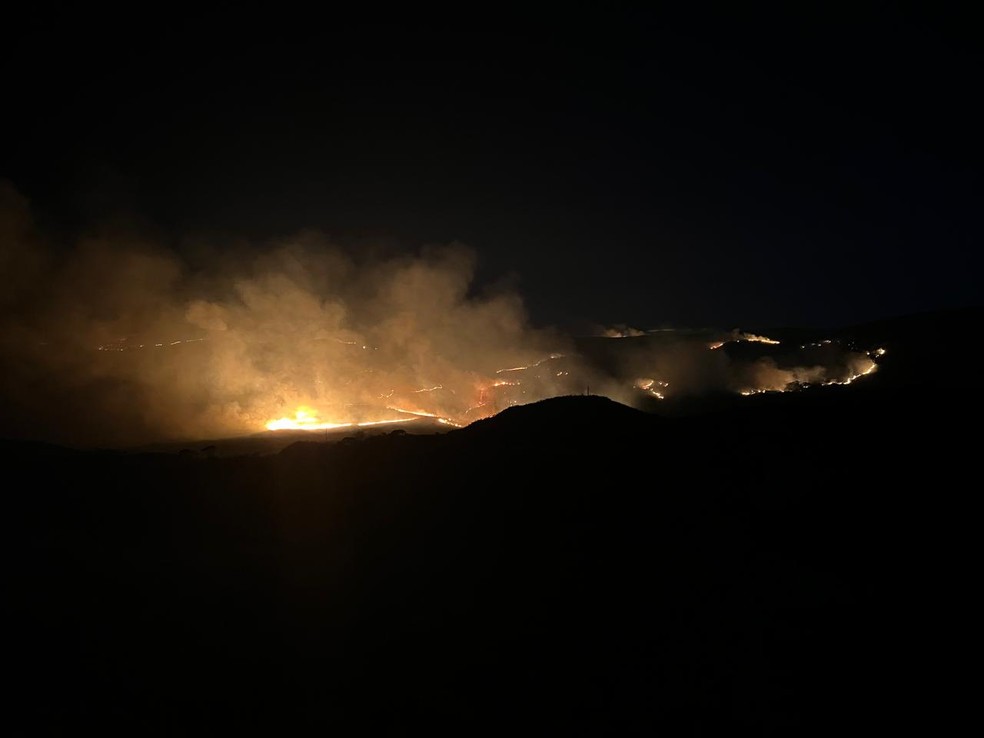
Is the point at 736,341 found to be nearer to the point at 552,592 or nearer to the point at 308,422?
the point at 308,422

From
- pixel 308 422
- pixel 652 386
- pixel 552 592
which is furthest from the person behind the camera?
pixel 652 386

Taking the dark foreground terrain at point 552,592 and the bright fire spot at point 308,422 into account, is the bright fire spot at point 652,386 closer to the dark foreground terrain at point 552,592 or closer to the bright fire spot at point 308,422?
the bright fire spot at point 308,422

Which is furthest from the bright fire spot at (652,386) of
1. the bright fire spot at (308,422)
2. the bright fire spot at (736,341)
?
the bright fire spot at (308,422)

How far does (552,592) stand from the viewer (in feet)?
28.3

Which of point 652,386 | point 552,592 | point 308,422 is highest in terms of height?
point 652,386

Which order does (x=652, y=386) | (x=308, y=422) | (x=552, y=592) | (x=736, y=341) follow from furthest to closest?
(x=736, y=341)
(x=652, y=386)
(x=308, y=422)
(x=552, y=592)

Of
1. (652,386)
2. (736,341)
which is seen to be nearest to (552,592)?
(652,386)

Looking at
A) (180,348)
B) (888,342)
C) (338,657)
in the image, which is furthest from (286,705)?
(888,342)

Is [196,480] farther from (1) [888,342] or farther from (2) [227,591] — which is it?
(1) [888,342]

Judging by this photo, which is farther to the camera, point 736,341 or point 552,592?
point 736,341

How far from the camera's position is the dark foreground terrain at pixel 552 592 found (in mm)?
6652

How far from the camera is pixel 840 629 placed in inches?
269

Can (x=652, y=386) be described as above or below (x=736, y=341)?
below

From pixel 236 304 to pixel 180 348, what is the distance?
3.36 meters
